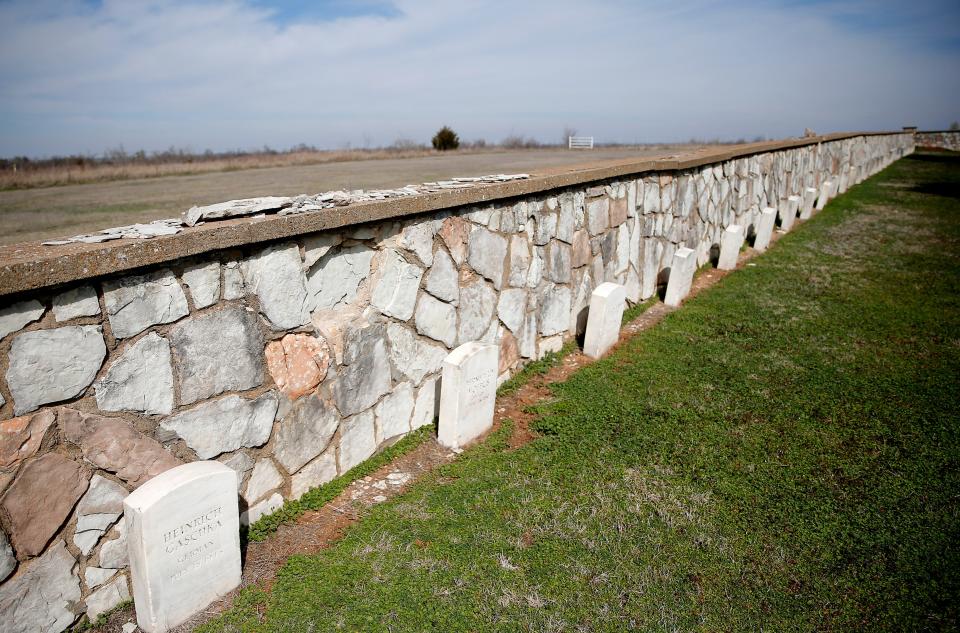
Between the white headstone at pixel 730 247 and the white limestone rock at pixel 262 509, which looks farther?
the white headstone at pixel 730 247

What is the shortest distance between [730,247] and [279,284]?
8.19 metres

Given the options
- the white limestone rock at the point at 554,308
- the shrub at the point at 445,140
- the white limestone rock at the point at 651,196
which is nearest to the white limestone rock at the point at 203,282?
the white limestone rock at the point at 554,308

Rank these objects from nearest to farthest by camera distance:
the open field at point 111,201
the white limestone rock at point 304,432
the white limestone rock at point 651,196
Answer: the white limestone rock at point 304,432 < the open field at point 111,201 < the white limestone rock at point 651,196

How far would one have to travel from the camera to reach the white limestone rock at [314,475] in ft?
11.6

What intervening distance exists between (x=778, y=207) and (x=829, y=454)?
1068 centimetres

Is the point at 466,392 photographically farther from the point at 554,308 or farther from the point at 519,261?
the point at 554,308

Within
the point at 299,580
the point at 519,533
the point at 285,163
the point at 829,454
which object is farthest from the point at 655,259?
the point at 285,163

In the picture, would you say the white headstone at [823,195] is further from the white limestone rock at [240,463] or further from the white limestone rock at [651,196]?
the white limestone rock at [240,463]

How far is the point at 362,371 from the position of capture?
150 inches

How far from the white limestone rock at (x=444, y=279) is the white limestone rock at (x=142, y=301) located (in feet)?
6.01

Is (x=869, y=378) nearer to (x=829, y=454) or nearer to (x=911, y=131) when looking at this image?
(x=829, y=454)

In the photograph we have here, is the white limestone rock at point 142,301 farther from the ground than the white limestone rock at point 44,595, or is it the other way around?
the white limestone rock at point 142,301

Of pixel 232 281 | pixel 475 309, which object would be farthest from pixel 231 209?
pixel 475 309

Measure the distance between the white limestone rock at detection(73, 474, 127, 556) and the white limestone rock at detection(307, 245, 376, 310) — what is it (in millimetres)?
1365
